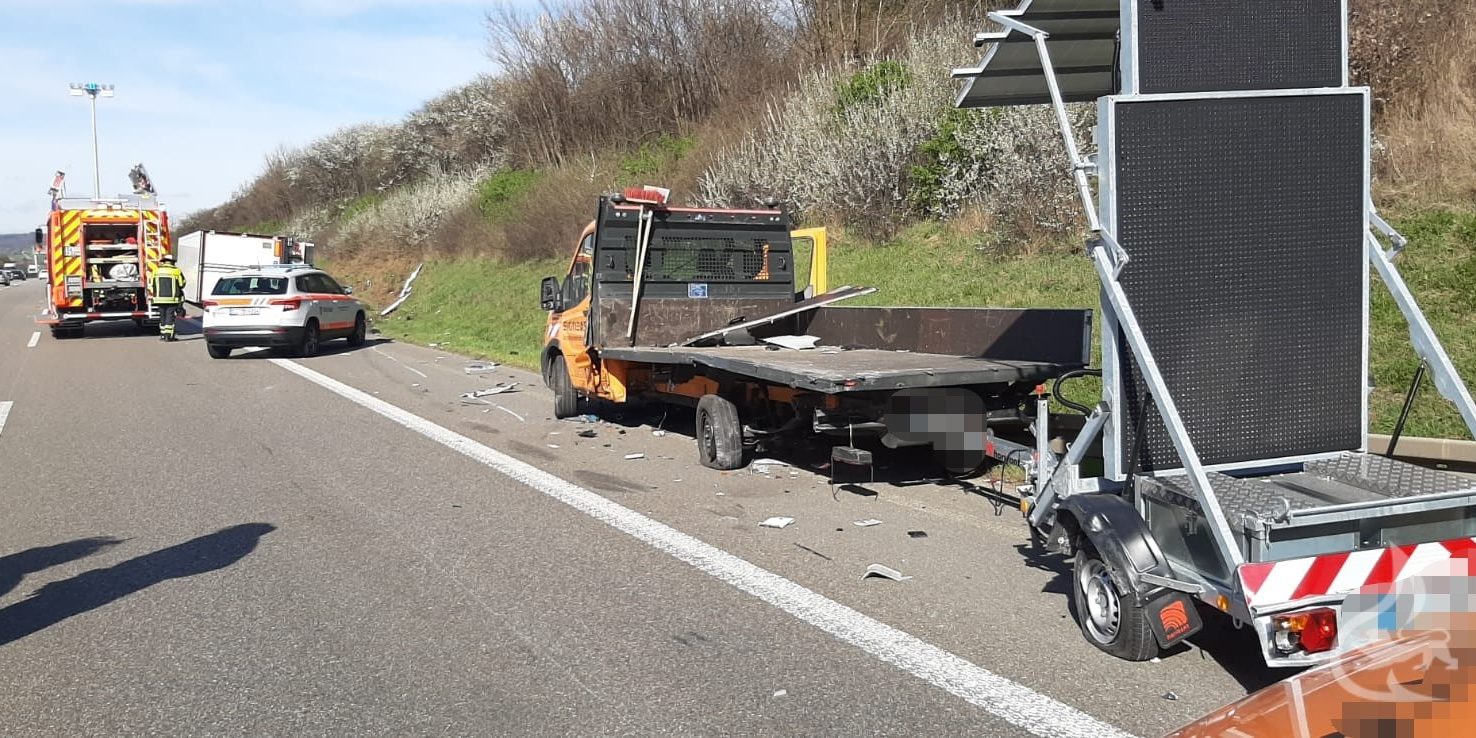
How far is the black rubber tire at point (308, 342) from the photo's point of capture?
68.3 ft

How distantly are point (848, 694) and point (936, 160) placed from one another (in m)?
15.3

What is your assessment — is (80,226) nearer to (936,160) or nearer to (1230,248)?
(936,160)

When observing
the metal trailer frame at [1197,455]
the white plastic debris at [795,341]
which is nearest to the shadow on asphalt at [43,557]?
the metal trailer frame at [1197,455]

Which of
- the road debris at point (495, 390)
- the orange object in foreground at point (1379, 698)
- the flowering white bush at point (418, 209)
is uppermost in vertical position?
the flowering white bush at point (418, 209)

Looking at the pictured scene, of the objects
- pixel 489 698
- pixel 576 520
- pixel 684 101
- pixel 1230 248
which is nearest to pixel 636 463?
pixel 576 520

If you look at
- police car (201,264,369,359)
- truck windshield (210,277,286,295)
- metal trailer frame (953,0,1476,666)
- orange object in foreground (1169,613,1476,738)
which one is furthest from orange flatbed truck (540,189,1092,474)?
truck windshield (210,277,286,295)

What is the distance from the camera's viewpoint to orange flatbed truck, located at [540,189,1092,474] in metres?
7.62

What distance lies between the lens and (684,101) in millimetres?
33188

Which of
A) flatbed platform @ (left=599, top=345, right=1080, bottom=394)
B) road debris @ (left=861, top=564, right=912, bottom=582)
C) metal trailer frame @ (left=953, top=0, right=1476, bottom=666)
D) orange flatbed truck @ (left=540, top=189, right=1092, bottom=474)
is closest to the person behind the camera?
metal trailer frame @ (left=953, top=0, right=1476, bottom=666)

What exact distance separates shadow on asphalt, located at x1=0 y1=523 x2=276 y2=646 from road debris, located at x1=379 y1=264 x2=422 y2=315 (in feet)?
89.3

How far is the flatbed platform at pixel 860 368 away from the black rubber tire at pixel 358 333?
48.8 feet

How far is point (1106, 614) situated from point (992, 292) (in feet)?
31.4

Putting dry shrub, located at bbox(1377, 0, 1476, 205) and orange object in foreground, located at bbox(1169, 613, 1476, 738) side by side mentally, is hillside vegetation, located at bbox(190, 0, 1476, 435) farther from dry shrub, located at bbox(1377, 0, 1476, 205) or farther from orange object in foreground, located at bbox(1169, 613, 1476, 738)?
orange object in foreground, located at bbox(1169, 613, 1476, 738)

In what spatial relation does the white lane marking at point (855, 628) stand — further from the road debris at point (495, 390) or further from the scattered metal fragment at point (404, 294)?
the scattered metal fragment at point (404, 294)
